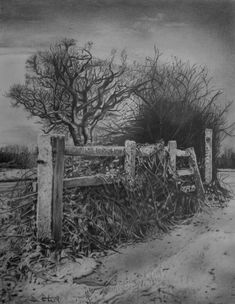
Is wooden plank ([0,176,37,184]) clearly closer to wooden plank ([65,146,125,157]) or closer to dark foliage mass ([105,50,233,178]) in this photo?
wooden plank ([65,146,125,157])

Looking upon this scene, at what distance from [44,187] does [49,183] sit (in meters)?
0.04

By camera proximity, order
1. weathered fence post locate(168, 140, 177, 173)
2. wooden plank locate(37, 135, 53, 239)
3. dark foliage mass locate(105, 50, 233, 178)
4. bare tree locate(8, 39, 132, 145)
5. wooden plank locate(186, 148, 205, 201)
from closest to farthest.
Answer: wooden plank locate(37, 135, 53, 239)
bare tree locate(8, 39, 132, 145)
dark foliage mass locate(105, 50, 233, 178)
weathered fence post locate(168, 140, 177, 173)
wooden plank locate(186, 148, 205, 201)

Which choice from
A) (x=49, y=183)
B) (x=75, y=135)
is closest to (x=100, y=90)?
(x=75, y=135)

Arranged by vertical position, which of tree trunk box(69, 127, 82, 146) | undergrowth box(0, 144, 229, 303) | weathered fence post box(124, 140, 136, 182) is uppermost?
tree trunk box(69, 127, 82, 146)

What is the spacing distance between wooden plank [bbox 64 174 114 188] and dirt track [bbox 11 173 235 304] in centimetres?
46

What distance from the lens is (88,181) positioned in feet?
7.34

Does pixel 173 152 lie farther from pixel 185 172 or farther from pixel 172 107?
pixel 172 107

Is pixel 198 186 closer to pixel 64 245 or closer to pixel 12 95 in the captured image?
pixel 64 245

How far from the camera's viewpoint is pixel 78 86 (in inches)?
86.7

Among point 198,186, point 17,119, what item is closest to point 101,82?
point 17,119

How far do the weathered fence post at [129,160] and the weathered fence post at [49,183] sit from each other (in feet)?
1.83

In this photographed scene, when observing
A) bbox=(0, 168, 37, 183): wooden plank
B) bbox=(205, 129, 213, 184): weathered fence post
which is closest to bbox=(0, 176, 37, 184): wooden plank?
bbox=(0, 168, 37, 183): wooden plank

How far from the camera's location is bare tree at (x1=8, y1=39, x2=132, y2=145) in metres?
2.19

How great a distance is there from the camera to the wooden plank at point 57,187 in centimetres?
205
